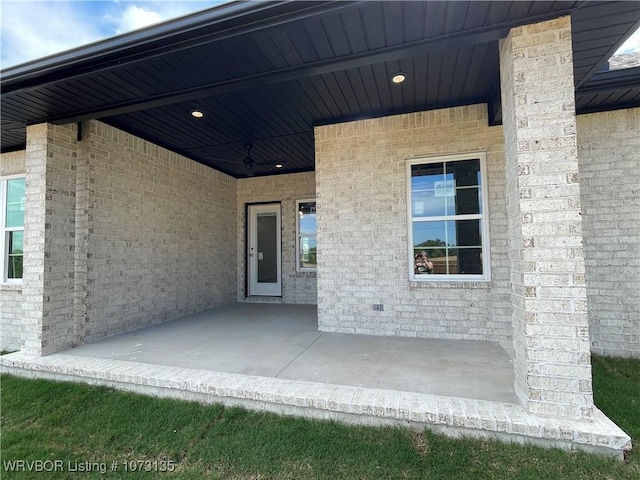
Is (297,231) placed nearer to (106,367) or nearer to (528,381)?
(106,367)

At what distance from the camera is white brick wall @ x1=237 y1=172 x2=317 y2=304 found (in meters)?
6.93

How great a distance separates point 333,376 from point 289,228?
177 inches

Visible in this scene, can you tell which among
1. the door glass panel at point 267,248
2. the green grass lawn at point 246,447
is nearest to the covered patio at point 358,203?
the green grass lawn at point 246,447

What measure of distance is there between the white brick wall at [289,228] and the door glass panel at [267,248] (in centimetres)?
31

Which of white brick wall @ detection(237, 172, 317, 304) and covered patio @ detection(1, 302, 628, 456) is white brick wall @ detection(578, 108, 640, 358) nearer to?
covered patio @ detection(1, 302, 628, 456)

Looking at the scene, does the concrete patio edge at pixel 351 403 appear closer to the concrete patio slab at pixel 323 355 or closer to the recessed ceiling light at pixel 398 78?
the concrete patio slab at pixel 323 355

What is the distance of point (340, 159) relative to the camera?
462cm

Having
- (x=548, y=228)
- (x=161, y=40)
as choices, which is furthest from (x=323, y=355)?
(x=161, y=40)

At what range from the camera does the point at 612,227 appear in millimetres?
3850

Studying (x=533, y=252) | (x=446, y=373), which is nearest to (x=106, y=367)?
(x=446, y=373)

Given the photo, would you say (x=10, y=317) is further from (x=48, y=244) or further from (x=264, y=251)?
(x=264, y=251)

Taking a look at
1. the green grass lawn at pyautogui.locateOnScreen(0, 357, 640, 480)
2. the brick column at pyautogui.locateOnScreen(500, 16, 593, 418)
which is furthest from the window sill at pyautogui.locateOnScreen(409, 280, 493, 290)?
the brick column at pyautogui.locateOnScreen(500, 16, 593, 418)

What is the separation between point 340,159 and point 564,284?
3.18m

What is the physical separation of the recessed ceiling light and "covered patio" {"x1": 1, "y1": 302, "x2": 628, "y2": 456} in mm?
2986
